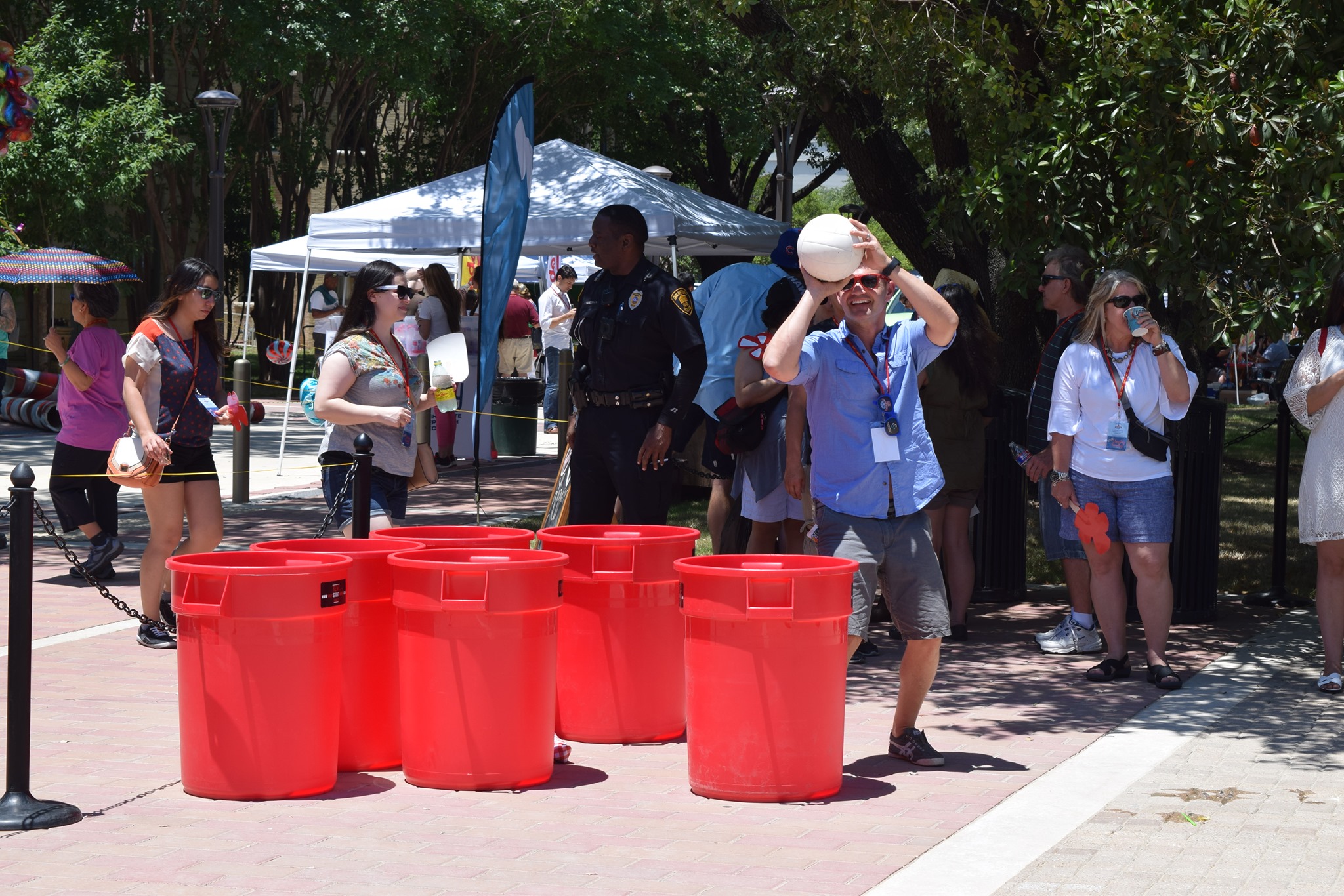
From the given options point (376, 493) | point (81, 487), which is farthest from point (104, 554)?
point (376, 493)

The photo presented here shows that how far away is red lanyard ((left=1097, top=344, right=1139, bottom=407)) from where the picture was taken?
7105 millimetres

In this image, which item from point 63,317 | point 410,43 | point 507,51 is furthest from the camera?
point 63,317

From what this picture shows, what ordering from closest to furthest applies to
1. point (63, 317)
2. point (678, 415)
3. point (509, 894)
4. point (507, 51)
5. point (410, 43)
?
point (509, 894) < point (678, 415) < point (410, 43) < point (507, 51) < point (63, 317)

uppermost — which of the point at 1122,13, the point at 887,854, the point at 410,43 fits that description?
the point at 410,43

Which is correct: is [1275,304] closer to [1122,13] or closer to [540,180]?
[1122,13]

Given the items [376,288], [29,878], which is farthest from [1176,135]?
[29,878]

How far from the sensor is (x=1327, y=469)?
23.3 ft

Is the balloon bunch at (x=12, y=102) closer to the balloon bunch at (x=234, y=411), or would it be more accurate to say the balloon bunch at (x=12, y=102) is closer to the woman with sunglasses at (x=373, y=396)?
the balloon bunch at (x=234, y=411)

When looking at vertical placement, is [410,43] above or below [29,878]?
above

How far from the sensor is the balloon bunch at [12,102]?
896 cm

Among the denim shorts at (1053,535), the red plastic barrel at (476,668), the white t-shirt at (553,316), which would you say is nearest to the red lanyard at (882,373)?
the red plastic barrel at (476,668)

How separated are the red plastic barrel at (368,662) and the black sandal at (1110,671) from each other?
3.41m

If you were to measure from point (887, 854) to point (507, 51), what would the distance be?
28380 millimetres

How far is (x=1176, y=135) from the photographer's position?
305 inches
